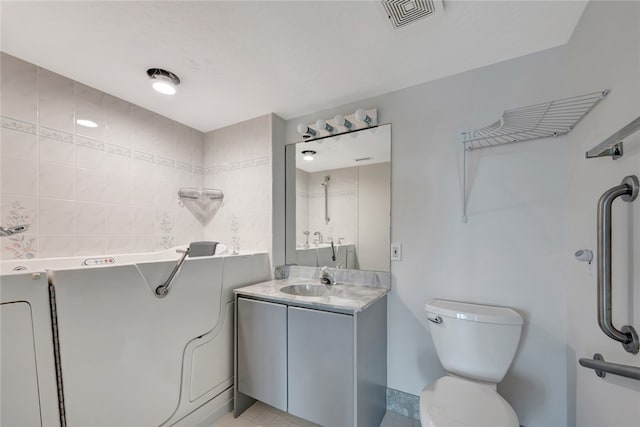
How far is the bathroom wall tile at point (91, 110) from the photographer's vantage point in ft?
5.68

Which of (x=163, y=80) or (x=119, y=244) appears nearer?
(x=163, y=80)

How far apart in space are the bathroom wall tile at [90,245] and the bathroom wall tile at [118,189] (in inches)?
11.5

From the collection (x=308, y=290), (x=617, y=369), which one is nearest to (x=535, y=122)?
(x=617, y=369)

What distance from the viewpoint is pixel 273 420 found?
1658 millimetres

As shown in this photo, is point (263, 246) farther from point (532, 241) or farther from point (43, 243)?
point (532, 241)

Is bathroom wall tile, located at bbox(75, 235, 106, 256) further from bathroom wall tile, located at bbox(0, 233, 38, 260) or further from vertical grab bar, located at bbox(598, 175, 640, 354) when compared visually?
vertical grab bar, located at bbox(598, 175, 640, 354)

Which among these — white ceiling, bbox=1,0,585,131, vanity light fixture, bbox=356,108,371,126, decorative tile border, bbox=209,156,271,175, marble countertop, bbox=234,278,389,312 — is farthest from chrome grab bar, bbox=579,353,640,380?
decorative tile border, bbox=209,156,271,175

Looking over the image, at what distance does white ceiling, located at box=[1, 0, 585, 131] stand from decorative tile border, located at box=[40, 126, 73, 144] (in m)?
0.39

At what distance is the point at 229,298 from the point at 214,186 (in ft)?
4.08

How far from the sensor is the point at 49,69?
158 centimetres

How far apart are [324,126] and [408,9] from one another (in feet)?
3.14

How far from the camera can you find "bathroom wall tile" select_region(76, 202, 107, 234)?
1.72 meters

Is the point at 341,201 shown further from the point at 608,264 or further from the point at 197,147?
the point at 197,147

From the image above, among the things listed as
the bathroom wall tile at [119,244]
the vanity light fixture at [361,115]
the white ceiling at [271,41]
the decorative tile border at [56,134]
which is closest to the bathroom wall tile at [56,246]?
the bathroom wall tile at [119,244]
